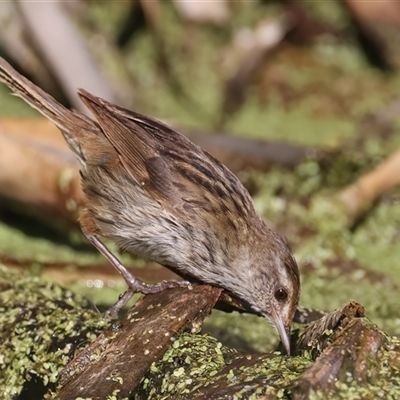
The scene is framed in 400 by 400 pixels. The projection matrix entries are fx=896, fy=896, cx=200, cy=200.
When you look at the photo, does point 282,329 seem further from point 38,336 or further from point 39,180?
point 39,180

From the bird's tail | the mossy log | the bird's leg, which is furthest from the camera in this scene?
the bird's tail

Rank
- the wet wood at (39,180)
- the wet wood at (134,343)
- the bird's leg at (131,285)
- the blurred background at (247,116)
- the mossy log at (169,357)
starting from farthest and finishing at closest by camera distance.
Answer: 1. the wet wood at (39,180)
2. the blurred background at (247,116)
3. the bird's leg at (131,285)
4. the wet wood at (134,343)
5. the mossy log at (169,357)

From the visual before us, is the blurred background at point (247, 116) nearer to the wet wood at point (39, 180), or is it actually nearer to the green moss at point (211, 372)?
the wet wood at point (39, 180)

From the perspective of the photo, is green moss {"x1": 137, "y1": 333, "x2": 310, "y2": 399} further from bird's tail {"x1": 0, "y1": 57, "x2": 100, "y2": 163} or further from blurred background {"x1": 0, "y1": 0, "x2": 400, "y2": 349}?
bird's tail {"x1": 0, "y1": 57, "x2": 100, "y2": 163}

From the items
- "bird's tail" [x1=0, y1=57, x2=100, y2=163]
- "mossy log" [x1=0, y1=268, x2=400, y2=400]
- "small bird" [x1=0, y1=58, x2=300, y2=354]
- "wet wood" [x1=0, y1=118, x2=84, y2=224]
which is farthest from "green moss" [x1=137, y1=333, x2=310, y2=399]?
"wet wood" [x1=0, y1=118, x2=84, y2=224]

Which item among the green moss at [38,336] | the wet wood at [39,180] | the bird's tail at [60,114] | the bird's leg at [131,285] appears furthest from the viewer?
the wet wood at [39,180]

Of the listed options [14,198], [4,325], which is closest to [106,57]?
[14,198]

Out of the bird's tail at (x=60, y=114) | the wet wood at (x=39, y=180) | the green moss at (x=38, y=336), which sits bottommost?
the green moss at (x=38, y=336)

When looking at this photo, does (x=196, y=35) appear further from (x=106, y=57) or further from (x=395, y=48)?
(x=395, y=48)

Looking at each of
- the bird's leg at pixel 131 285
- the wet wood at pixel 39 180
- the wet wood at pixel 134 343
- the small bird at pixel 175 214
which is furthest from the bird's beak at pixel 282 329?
the wet wood at pixel 39 180
